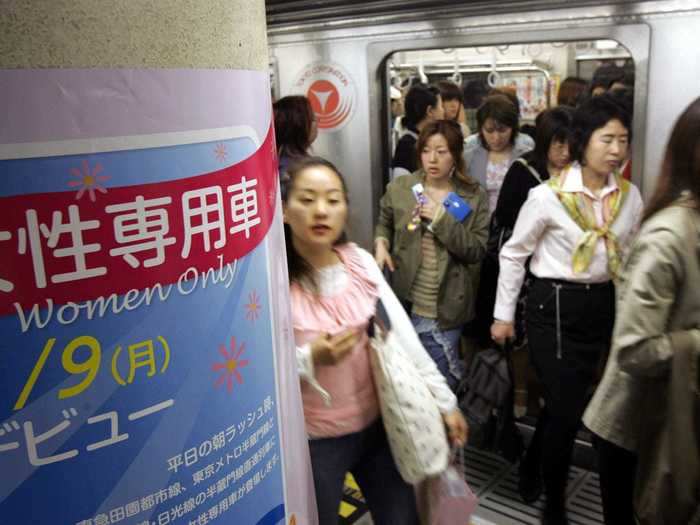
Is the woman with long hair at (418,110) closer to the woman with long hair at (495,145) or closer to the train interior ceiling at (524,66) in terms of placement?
the woman with long hair at (495,145)

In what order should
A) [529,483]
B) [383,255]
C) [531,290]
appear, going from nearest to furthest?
[531,290] < [529,483] < [383,255]

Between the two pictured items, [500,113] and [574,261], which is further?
[500,113]

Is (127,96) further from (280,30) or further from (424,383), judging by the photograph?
(280,30)

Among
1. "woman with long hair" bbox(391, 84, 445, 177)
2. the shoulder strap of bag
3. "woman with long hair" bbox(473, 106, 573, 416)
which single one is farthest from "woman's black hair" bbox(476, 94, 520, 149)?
the shoulder strap of bag

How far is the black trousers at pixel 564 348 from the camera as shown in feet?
9.80

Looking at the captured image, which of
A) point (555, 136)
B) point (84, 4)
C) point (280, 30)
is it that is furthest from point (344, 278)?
point (280, 30)

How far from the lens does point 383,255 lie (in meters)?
3.75

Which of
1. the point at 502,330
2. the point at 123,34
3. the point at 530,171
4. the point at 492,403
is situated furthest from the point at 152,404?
the point at 530,171

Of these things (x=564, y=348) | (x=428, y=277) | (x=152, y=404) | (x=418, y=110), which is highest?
(x=418, y=110)

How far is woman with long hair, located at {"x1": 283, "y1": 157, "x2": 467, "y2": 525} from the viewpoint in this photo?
2.00 meters

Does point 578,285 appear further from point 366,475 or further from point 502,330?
point 366,475

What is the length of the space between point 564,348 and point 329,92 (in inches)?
89.2

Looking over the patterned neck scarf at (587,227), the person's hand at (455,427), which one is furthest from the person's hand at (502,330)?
the person's hand at (455,427)

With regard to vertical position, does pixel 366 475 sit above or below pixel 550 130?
below
